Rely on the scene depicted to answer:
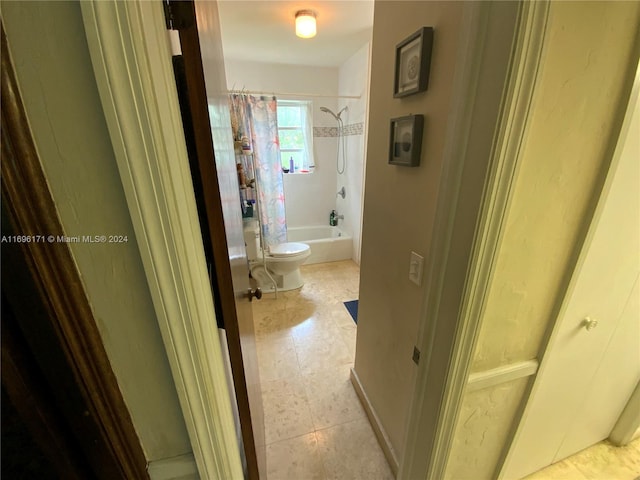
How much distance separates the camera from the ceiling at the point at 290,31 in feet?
6.55

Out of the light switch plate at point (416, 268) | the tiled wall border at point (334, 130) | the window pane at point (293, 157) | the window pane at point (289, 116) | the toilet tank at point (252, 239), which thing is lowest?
the toilet tank at point (252, 239)

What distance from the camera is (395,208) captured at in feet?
3.76

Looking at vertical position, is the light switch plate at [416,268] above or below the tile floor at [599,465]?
above

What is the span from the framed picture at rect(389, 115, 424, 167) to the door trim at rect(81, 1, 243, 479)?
767 mm

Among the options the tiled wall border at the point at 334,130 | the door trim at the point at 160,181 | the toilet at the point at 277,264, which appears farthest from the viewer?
the tiled wall border at the point at 334,130

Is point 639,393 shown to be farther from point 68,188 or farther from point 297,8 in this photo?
point 297,8

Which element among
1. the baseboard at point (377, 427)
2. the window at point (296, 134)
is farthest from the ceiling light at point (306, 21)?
the baseboard at point (377, 427)

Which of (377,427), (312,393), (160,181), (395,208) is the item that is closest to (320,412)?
(312,393)

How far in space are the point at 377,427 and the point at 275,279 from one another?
1.76 m

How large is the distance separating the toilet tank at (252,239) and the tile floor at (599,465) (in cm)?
232

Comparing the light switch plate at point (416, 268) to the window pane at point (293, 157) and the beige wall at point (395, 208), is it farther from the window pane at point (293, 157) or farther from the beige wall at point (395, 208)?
the window pane at point (293, 157)

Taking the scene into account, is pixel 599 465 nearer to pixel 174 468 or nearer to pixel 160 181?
pixel 174 468

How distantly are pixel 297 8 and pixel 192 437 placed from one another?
8.59 ft

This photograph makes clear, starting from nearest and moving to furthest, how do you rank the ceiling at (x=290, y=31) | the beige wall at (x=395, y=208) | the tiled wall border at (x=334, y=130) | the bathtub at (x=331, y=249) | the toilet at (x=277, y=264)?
the beige wall at (x=395, y=208), the ceiling at (x=290, y=31), the toilet at (x=277, y=264), the tiled wall border at (x=334, y=130), the bathtub at (x=331, y=249)
